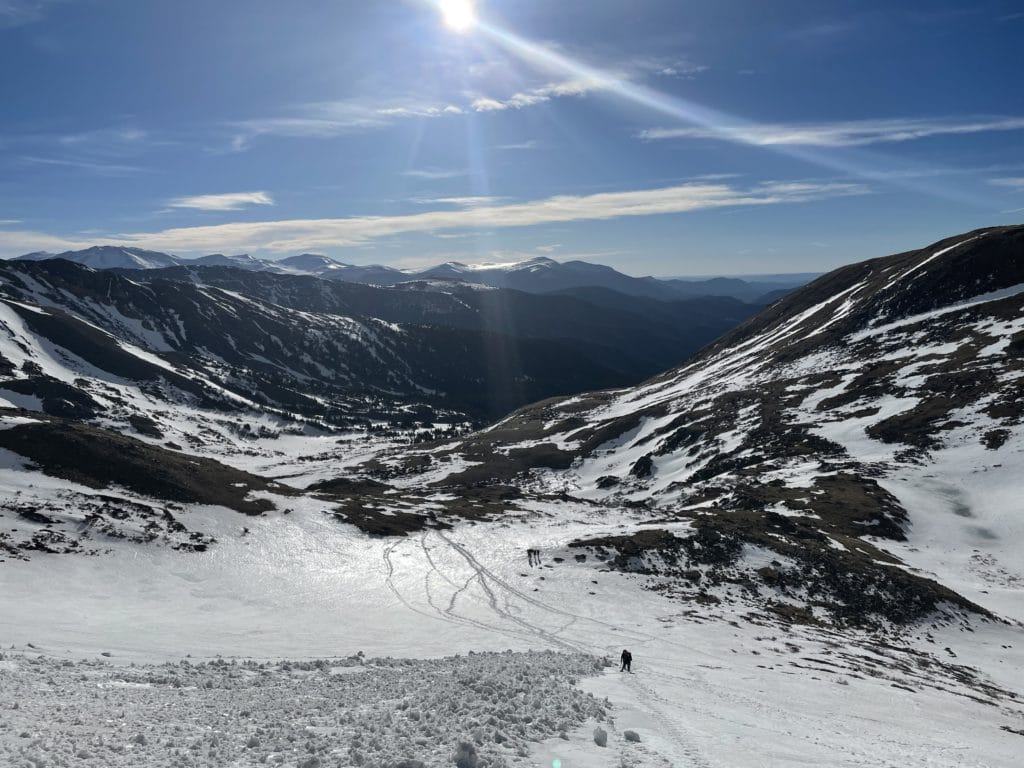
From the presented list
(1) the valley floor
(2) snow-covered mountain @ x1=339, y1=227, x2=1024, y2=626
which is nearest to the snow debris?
(1) the valley floor

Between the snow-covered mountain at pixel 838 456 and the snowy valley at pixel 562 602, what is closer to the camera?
the snowy valley at pixel 562 602

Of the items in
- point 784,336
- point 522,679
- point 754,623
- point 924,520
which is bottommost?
point 754,623

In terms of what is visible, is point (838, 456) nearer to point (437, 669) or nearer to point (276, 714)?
point (437, 669)

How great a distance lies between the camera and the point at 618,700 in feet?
70.7

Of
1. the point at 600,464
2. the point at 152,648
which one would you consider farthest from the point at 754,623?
the point at 600,464

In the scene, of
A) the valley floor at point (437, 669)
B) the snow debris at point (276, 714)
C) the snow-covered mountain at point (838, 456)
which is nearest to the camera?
the snow debris at point (276, 714)

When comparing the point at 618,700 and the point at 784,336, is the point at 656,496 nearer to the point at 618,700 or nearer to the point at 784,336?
the point at 618,700

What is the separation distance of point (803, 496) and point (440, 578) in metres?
48.5

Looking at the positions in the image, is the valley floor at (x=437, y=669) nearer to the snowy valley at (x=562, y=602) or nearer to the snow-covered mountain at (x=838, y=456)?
the snowy valley at (x=562, y=602)

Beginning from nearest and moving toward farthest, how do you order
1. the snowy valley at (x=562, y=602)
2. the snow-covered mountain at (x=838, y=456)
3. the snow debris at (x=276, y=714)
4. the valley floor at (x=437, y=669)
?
1. the snow debris at (x=276, y=714)
2. the valley floor at (x=437, y=669)
3. the snowy valley at (x=562, y=602)
4. the snow-covered mountain at (x=838, y=456)

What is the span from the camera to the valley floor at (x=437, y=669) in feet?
52.4

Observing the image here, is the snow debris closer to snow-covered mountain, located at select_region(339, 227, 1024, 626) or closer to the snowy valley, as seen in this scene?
the snowy valley

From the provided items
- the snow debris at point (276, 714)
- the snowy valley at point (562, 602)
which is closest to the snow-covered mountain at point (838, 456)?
the snowy valley at point (562, 602)

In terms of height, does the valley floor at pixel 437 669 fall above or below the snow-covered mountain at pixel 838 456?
below
